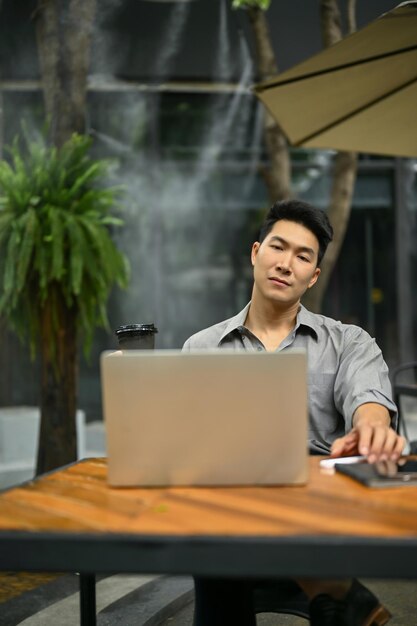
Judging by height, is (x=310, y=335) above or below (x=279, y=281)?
below

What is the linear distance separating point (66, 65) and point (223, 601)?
519 cm

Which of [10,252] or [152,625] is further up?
[10,252]

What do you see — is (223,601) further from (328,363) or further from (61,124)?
(61,124)

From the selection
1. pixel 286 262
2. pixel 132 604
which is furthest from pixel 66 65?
pixel 286 262

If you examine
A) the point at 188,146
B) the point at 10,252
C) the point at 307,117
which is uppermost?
the point at 188,146

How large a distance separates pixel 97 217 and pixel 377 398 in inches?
149

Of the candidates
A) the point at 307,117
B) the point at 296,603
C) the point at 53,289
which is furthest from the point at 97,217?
the point at 296,603

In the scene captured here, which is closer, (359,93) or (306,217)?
(306,217)

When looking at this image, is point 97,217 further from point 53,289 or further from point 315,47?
point 315,47

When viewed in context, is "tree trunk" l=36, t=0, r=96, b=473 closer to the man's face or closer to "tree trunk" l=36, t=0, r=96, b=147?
"tree trunk" l=36, t=0, r=96, b=147

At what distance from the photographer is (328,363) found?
2559mm

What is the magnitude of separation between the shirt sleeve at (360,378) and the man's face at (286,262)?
0.22m

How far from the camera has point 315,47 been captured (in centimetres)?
961

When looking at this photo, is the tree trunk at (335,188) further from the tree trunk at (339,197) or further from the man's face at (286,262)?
the man's face at (286,262)
